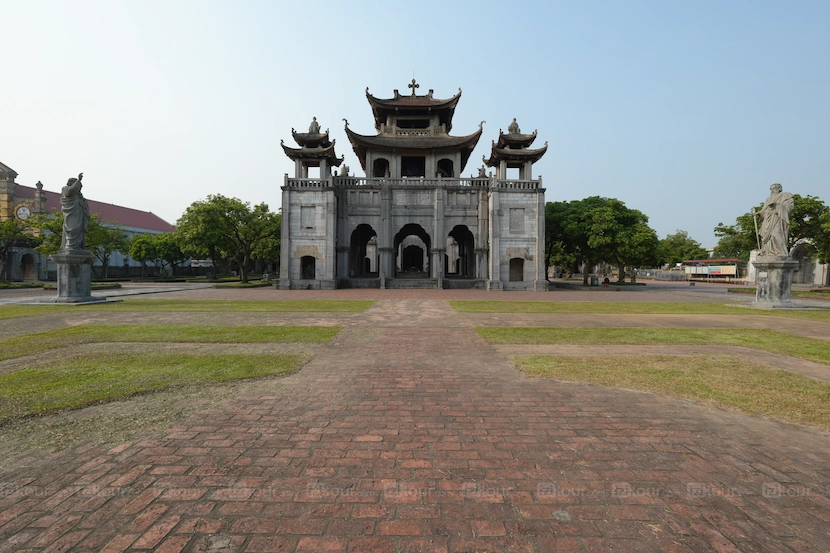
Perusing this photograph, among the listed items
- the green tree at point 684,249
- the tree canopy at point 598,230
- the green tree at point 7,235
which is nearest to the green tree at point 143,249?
the green tree at point 7,235

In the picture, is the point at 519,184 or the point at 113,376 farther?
the point at 519,184

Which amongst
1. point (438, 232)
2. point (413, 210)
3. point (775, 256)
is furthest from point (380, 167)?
point (775, 256)

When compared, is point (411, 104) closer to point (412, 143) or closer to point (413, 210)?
point (412, 143)

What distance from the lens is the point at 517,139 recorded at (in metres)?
35.1

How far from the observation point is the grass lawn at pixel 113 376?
15.7ft

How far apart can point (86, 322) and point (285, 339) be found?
753cm

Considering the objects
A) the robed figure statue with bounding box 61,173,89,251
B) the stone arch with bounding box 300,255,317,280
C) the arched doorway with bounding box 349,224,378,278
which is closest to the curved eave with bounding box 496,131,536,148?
the arched doorway with bounding box 349,224,378,278

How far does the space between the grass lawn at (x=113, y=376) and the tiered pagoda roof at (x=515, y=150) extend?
105 ft

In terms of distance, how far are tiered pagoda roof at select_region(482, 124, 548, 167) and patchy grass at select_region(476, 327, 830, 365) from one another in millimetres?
26455

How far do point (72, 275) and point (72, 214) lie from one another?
3.02 metres

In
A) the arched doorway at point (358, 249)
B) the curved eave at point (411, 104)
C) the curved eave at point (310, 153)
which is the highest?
the curved eave at point (411, 104)

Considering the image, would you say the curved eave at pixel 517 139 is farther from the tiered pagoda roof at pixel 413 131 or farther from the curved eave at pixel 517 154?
the tiered pagoda roof at pixel 413 131

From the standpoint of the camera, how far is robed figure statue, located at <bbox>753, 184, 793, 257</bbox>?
18.2 metres

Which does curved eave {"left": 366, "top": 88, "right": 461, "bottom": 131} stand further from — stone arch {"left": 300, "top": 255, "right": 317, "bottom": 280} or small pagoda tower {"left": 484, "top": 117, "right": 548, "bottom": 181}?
stone arch {"left": 300, "top": 255, "right": 317, "bottom": 280}
